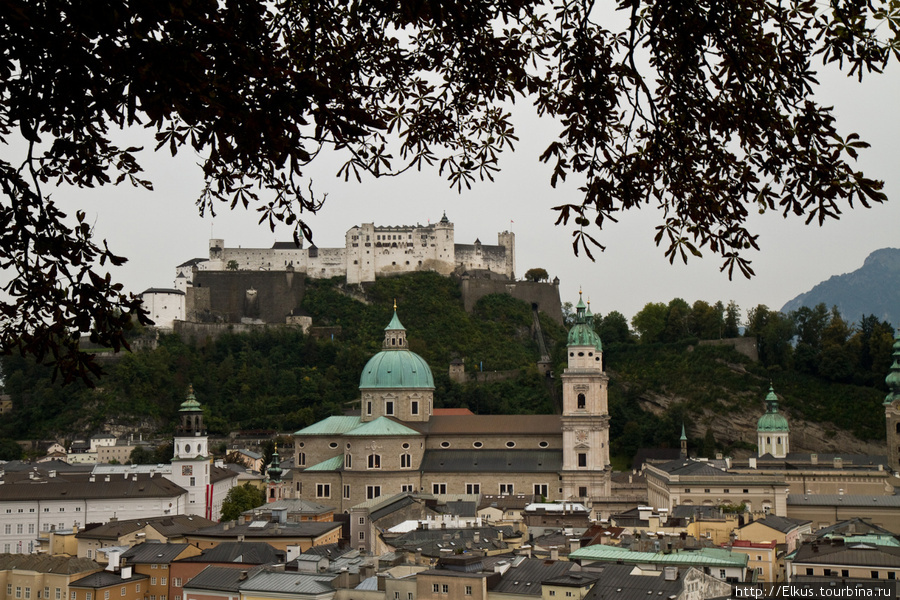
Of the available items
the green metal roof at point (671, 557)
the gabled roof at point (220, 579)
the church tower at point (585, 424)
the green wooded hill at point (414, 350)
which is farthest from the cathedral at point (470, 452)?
the green metal roof at point (671, 557)

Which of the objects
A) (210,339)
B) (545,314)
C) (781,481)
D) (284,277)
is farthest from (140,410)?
(781,481)

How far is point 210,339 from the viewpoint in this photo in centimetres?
9256

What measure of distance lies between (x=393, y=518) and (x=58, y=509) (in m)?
17.9

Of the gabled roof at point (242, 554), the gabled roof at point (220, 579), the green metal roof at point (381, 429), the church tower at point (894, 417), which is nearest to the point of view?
the gabled roof at point (220, 579)

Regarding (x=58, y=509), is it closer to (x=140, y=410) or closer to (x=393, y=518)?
(x=393, y=518)

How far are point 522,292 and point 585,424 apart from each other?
4162cm

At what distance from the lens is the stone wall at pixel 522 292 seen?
9688 cm

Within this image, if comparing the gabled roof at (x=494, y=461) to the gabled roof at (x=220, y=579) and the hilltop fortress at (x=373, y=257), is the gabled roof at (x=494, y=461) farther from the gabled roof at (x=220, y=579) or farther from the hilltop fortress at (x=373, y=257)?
the hilltop fortress at (x=373, y=257)

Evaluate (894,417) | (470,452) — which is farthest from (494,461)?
(894,417)

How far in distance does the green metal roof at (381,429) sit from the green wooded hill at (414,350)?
2013cm

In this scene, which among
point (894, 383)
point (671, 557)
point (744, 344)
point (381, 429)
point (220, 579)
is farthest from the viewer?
point (744, 344)

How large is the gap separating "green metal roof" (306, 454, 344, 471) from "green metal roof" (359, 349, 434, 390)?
4831 mm

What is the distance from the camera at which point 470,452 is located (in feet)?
192

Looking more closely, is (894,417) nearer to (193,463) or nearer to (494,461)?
(494,461)
